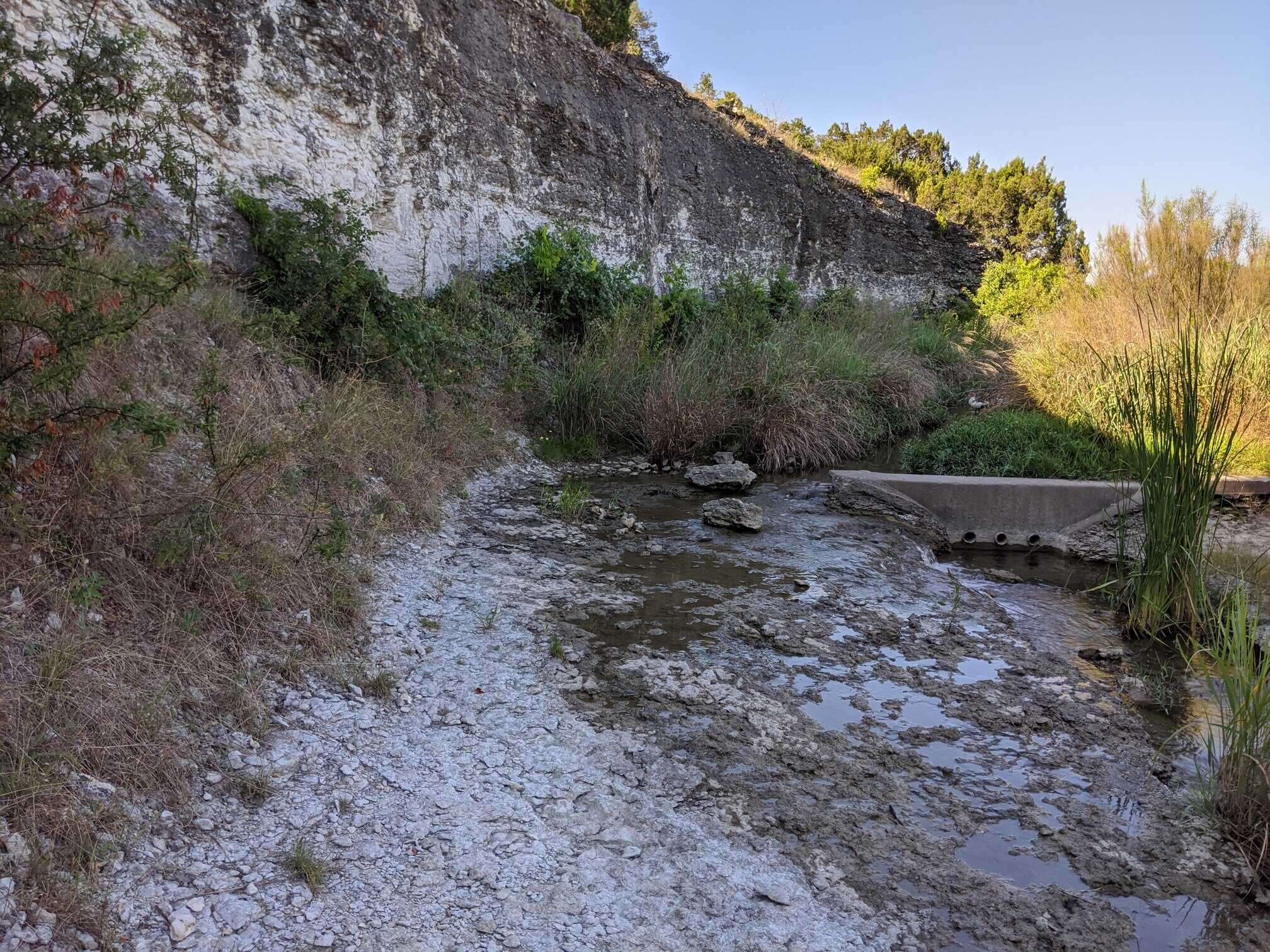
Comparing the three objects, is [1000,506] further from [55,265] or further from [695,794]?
[55,265]

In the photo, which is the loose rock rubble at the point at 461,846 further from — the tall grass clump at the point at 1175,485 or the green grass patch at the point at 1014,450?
the green grass patch at the point at 1014,450

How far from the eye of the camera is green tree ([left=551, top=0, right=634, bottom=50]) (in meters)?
15.5

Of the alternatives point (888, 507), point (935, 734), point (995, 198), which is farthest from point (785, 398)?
point (995, 198)

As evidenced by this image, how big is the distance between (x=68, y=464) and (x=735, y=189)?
49.6ft

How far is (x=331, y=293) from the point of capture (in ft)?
20.3

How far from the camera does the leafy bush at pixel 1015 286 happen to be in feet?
55.7

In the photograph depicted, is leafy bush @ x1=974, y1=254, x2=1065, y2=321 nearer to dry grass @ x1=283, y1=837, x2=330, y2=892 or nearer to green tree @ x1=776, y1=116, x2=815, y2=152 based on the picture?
green tree @ x1=776, y1=116, x2=815, y2=152

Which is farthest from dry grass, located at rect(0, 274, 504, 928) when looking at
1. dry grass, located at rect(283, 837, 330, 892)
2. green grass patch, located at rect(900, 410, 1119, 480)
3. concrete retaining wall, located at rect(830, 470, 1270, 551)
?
green grass patch, located at rect(900, 410, 1119, 480)

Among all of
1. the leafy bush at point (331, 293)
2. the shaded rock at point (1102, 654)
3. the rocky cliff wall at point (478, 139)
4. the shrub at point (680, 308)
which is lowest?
the shaded rock at point (1102, 654)

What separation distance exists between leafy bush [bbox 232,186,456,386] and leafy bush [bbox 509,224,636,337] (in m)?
3.50

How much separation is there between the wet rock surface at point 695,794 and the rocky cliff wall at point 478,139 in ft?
15.7

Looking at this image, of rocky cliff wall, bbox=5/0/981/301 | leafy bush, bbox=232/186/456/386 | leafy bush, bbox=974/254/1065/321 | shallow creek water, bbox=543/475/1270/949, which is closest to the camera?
shallow creek water, bbox=543/475/1270/949

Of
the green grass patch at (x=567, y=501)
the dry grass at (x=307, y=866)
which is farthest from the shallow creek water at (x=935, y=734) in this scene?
the dry grass at (x=307, y=866)

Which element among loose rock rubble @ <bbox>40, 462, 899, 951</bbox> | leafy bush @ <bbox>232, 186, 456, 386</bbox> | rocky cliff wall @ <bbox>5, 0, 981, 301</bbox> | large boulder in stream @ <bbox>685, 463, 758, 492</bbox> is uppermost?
rocky cliff wall @ <bbox>5, 0, 981, 301</bbox>
